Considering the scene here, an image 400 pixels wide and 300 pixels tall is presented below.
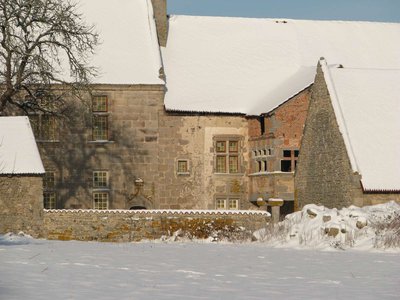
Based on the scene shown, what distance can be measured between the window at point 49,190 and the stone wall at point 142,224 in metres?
8.35

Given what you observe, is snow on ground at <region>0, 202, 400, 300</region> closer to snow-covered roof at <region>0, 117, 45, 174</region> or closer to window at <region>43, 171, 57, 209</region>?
snow-covered roof at <region>0, 117, 45, 174</region>

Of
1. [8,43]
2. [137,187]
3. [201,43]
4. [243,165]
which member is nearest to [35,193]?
[8,43]

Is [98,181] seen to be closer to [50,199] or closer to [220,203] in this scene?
[50,199]

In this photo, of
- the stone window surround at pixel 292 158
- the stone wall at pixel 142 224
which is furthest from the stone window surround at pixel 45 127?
the stone window surround at pixel 292 158

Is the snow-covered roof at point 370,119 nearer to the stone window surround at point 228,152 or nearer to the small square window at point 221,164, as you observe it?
the stone window surround at point 228,152

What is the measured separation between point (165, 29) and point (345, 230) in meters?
20.3

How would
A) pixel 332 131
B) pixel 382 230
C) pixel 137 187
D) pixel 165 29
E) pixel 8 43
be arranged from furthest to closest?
pixel 165 29
pixel 137 187
pixel 8 43
pixel 332 131
pixel 382 230

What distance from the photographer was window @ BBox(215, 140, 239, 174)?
130ft

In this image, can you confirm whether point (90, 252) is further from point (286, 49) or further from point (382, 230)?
point (286, 49)

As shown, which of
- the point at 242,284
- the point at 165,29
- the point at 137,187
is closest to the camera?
the point at 242,284

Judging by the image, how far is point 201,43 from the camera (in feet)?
141

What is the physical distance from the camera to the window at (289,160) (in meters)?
37.1

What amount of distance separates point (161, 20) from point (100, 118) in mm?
6247

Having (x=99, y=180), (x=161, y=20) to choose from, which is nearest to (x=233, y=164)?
(x=99, y=180)
